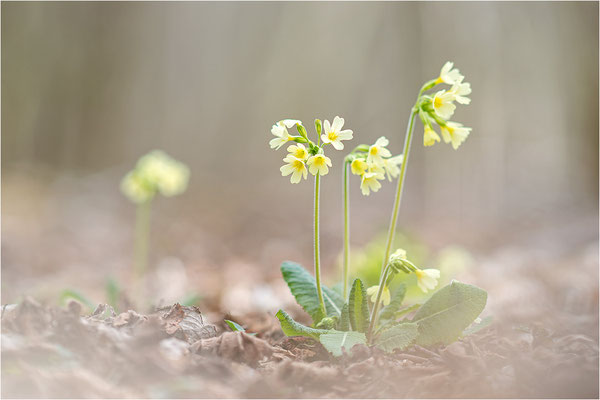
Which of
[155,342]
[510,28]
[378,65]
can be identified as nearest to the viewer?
[155,342]

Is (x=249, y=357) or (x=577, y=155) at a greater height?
(x=577, y=155)

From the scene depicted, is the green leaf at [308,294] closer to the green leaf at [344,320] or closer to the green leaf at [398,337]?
the green leaf at [344,320]

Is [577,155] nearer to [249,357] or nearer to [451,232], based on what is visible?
[451,232]

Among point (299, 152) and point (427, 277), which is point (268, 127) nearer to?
point (299, 152)

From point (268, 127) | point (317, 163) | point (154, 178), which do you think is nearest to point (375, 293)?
point (317, 163)

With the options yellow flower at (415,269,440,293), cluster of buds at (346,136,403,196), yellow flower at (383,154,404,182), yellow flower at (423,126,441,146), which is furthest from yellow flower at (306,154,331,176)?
yellow flower at (415,269,440,293)

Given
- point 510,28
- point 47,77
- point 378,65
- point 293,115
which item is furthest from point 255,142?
point 510,28

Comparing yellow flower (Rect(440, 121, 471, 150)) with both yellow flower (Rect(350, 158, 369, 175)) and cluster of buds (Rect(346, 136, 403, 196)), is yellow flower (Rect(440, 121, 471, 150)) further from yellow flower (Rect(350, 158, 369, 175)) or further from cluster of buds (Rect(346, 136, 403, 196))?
yellow flower (Rect(350, 158, 369, 175))

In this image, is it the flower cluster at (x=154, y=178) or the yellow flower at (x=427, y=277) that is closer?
the yellow flower at (x=427, y=277)

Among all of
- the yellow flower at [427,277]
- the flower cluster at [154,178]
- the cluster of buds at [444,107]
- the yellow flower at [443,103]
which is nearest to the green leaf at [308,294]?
the yellow flower at [427,277]
